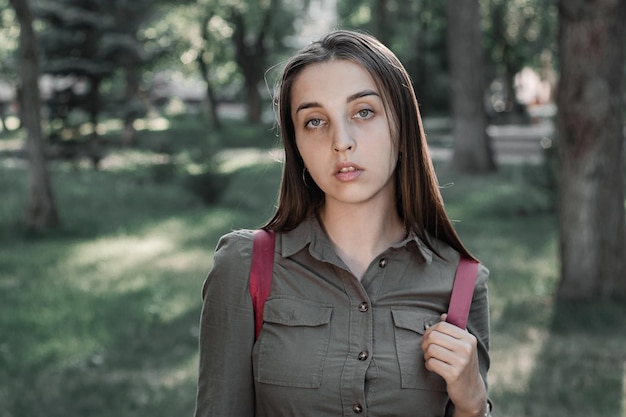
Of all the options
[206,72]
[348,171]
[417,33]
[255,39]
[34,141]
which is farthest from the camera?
[255,39]

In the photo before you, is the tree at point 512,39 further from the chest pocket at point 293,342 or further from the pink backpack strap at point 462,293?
the chest pocket at point 293,342

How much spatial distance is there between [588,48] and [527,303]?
2.48 metres

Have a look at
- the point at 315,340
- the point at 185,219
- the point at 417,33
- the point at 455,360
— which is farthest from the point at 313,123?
the point at 417,33

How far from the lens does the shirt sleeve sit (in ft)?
6.97

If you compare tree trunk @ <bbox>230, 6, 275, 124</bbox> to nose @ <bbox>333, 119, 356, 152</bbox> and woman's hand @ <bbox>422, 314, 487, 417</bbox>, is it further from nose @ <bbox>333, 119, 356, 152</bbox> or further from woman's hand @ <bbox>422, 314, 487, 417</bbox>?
woman's hand @ <bbox>422, 314, 487, 417</bbox>

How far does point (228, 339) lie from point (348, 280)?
31 centimetres

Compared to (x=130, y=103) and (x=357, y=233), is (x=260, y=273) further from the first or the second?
(x=130, y=103)

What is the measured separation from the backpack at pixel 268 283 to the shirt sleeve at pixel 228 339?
2cm

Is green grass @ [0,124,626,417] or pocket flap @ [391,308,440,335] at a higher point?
pocket flap @ [391,308,440,335]

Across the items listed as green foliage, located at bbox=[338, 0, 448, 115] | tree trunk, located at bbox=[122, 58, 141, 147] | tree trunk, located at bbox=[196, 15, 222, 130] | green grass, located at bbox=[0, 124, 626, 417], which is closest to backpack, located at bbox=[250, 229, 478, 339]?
green grass, located at bbox=[0, 124, 626, 417]

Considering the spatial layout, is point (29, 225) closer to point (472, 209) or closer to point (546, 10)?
point (472, 209)

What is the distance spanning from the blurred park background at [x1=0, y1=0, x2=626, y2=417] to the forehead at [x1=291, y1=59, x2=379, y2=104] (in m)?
0.24

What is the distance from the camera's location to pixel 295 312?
212cm

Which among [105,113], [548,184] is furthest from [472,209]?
[105,113]
